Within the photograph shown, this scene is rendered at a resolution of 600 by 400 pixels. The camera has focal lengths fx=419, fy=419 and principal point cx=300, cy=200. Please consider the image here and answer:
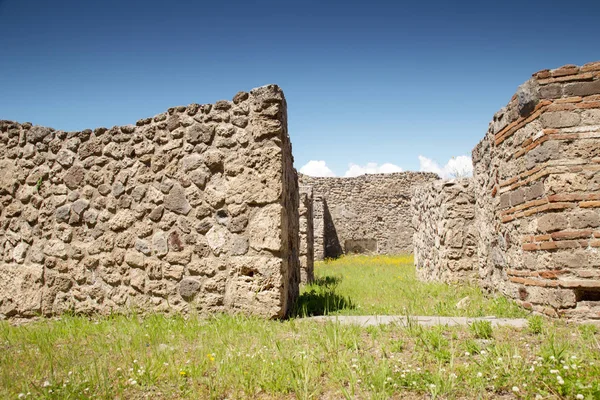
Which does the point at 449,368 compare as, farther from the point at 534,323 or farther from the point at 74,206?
the point at 74,206

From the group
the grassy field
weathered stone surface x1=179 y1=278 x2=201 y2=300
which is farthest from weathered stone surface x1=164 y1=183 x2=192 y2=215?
the grassy field

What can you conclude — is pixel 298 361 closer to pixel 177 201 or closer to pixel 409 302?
pixel 177 201

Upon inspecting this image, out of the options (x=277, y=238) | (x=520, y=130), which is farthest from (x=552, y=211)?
(x=277, y=238)

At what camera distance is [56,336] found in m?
4.16

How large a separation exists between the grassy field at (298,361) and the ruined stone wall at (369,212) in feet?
47.9

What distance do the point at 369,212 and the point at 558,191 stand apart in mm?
14678

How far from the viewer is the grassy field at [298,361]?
2613mm

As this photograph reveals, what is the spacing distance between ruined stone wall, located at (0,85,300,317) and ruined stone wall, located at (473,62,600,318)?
2598mm

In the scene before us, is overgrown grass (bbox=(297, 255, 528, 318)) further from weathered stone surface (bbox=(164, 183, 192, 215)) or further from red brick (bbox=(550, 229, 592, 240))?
weathered stone surface (bbox=(164, 183, 192, 215))

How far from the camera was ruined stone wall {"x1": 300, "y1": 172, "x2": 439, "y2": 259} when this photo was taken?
728 inches

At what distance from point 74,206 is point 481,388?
15.6 feet

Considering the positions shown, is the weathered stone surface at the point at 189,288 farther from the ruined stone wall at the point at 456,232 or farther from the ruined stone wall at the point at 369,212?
the ruined stone wall at the point at 369,212

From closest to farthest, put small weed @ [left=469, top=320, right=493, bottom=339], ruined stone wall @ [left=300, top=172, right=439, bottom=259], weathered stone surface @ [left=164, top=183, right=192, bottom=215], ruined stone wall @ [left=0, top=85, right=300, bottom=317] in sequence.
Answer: small weed @ [left=469, top=320, right=493, bottom=339] → ruined stone wall @ [left=0, top=85, right=300, bottom=317] → weathered stone surface @ [left=164, top=183, right=192, bottom=215] → ruined stone wall @ [left=300, top=172, right=439, bottom=259]

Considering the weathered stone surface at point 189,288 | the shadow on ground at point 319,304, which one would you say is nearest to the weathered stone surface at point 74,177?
the weathered stone surface at point 189,288
